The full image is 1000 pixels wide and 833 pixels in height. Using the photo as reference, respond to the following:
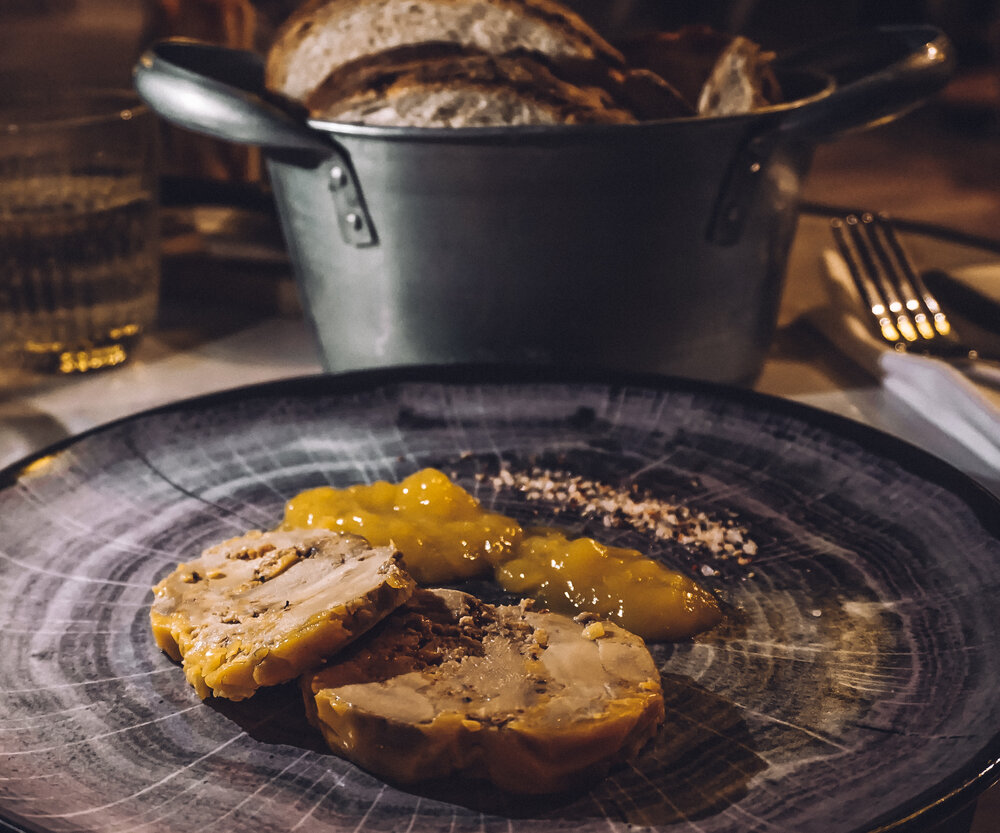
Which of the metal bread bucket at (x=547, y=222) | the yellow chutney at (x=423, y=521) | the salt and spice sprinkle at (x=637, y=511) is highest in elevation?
the metal bread bucket at (x=547, y=222)

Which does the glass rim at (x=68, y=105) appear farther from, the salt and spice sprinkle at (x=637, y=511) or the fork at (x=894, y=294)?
the fork at (x=894, y=294)

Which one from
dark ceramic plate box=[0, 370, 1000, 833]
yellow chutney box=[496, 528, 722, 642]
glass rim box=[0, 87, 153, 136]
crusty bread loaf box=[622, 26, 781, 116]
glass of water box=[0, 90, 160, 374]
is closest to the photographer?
dark ceramic plate box=[0, 370, 1000, 833]

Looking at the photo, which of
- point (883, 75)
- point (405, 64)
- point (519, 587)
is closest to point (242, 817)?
point (519, 587)

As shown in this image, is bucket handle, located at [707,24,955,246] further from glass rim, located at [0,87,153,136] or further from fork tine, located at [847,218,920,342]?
glass rim, located at [0,87,153,136]

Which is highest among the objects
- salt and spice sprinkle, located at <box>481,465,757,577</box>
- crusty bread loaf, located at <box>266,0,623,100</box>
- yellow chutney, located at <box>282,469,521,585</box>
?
crusty bread loaf, located at <box>266,0,623,100</box>

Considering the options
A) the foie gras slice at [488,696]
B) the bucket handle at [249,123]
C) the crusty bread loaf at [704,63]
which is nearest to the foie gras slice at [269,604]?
the foie gras slice at [488,696]

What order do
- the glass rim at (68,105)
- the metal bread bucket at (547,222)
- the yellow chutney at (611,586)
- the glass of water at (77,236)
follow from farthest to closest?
1. the glass rim at (68,105)
2. the glass of water at (77,236)
3. the metal bread bucket at (547,222)
4. the yellow chutney at (611,586)

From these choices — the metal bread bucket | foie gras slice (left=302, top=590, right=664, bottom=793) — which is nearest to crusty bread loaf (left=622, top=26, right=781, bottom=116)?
the metal bread bucket
